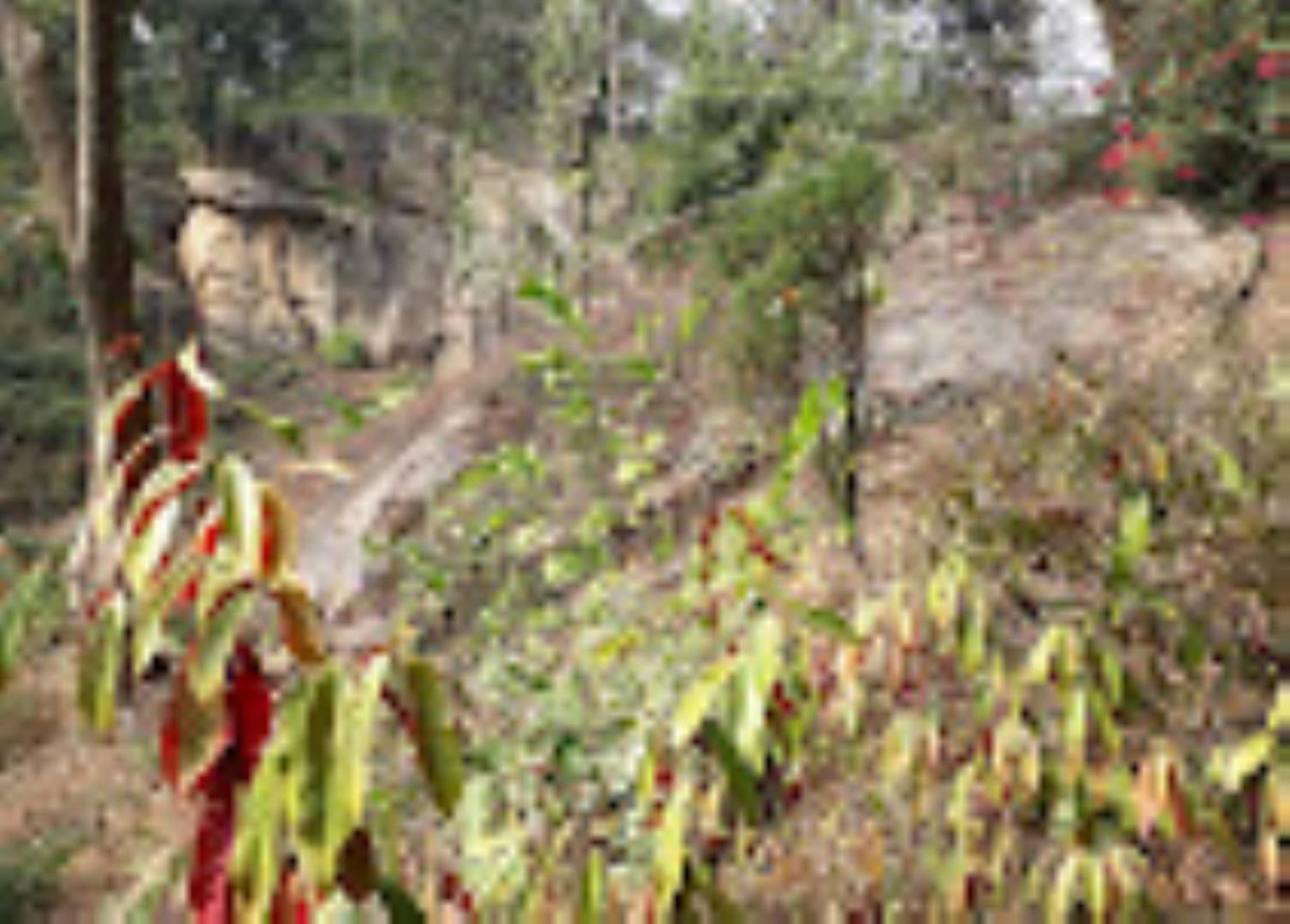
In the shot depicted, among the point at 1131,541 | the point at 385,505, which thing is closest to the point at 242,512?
the point at 1131,541

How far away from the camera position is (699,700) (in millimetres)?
827

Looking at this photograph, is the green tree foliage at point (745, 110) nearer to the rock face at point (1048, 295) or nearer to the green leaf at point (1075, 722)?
the rock face at point (1048, 295)

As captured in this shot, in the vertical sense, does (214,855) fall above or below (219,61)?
below

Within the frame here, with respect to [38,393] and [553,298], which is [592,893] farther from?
[38,393]

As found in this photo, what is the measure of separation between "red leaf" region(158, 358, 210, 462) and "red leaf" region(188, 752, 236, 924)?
27 centimetres

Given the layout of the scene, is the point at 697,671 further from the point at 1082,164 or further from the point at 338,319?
the point at 338,319

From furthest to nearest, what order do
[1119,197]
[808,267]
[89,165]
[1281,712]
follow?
[1119,197]
[808,267]
[89,165]
[1281,712]

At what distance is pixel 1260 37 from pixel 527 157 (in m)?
18.9

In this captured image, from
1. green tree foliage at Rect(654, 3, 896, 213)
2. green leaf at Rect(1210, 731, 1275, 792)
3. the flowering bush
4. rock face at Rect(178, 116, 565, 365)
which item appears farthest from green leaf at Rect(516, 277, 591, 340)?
rock face at Rect(178, 116, 565, 365)

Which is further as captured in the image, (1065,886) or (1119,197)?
(1119,197)

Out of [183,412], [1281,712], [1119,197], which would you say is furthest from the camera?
[1119,197]

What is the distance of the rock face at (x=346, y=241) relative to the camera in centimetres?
1716

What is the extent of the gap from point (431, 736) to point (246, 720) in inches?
6.3

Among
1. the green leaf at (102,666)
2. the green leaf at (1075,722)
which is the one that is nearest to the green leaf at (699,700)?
the green leaf at (102,666)
